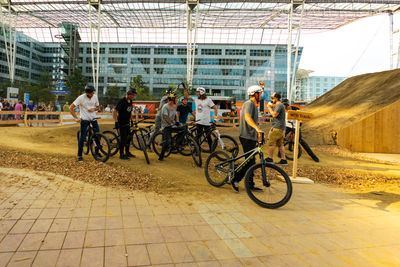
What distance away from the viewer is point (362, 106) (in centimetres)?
1316

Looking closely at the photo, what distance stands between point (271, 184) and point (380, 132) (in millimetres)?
9297

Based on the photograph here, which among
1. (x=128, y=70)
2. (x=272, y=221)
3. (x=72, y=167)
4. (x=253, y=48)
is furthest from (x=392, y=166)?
(x=128, y=70)

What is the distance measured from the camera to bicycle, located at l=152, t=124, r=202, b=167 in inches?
257

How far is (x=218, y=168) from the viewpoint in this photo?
5.02m

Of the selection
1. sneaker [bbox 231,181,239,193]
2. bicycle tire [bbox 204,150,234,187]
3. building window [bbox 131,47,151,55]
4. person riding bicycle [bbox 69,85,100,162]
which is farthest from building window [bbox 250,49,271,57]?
sneaker [bbox 231,181,239,193]

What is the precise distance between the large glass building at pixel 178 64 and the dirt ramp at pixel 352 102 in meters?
50.0

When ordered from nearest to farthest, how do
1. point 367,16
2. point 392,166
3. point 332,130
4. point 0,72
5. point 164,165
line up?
1. point 164,165
2. point 392,166
3. point 332,130
4. point 367,16
5. point 0,72

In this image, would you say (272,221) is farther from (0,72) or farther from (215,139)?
(0,72)

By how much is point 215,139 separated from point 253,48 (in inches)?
2487

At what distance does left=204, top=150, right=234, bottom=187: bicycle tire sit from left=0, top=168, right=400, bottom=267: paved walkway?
39 centimetres

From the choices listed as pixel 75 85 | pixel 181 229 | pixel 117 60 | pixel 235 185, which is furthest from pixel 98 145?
pixel 117 60

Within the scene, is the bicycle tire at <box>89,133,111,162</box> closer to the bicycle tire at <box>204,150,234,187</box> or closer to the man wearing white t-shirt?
the man wearing white t-shirt

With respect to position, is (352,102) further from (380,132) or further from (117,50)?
(117,50)

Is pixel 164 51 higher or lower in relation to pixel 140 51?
higher
